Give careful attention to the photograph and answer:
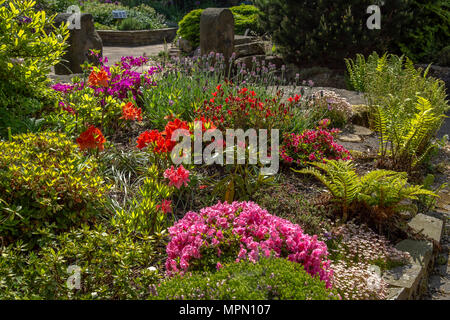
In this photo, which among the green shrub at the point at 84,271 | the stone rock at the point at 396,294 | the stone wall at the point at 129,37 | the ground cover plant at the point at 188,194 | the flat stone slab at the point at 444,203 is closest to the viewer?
the green shrub at the point at 84,271

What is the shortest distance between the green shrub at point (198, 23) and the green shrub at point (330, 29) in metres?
1.49

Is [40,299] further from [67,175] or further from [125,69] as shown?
[125,69]

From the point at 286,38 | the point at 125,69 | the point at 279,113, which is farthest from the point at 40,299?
the point at 286,38

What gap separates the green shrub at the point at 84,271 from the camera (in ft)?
7.72

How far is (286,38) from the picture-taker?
10.0 metres

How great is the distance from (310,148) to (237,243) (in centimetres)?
197

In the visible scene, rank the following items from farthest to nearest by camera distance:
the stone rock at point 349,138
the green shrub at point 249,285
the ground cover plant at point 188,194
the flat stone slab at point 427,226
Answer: the stone rock at point 349,138 → the flat stone slab at point 427,226 → the ground cover plant at point 188,194 → the green shrub at point 249,285

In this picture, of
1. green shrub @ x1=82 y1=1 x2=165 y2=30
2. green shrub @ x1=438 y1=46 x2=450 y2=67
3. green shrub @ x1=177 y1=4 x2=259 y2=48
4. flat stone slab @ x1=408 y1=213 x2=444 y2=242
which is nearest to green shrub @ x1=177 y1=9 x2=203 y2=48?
green shrub @ x1=177 y1=4 x2=259 y2=48

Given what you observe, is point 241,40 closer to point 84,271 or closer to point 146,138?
point 146,138

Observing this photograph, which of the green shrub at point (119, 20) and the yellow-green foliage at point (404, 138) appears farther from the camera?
the green shrub at point (119, 20)

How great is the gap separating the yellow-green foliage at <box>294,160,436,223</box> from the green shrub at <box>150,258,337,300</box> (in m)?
1.44

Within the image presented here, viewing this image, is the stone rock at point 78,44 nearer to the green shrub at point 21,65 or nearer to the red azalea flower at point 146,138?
the green shrub at point 21,65

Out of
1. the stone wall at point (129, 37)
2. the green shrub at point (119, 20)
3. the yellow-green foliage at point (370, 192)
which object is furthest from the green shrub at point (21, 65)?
the green shrub at point (119, 20)

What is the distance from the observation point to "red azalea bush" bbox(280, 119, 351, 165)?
4.33 meters
